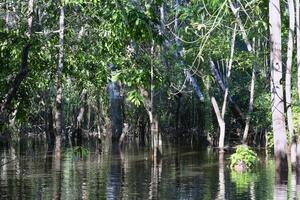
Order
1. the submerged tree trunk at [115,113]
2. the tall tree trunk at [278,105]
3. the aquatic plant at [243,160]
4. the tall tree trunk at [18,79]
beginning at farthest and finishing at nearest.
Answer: the submerged tree trunk at [115,113]
the aquatic plant at [243,160]
the tall tree trunk at [278,105]
the tall tree trunk at [18,79]

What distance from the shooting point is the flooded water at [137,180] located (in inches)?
504

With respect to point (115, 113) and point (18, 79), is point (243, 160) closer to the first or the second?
point (18, 79)

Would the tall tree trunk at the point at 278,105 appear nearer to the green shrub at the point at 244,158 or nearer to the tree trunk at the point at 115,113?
the green shrub at the point at 244,158

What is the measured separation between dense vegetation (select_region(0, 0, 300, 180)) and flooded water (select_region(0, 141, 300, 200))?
1.24 m

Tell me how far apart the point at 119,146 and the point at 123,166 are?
10852 mm

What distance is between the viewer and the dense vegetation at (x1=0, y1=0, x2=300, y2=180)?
25.3 feet

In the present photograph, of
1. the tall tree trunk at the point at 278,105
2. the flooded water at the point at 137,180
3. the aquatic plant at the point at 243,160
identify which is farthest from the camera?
the aquatic plant at the point at 243,160

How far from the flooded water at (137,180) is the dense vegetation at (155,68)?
1.24 meters

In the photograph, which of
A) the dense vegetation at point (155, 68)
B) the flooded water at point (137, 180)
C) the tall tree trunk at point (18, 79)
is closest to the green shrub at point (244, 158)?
the flooded water at point (137, 180)

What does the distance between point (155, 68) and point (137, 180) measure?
672 cm

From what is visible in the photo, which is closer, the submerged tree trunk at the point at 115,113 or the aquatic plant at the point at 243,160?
the aquatic plant at the point at 243,160

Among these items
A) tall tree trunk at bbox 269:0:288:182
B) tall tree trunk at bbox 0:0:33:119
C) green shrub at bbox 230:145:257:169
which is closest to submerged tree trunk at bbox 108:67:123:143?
green shrub at bbox 230:145:257:169

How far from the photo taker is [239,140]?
3259 centimetres

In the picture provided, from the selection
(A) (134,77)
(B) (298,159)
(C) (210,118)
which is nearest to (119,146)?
(C) (210,118)
